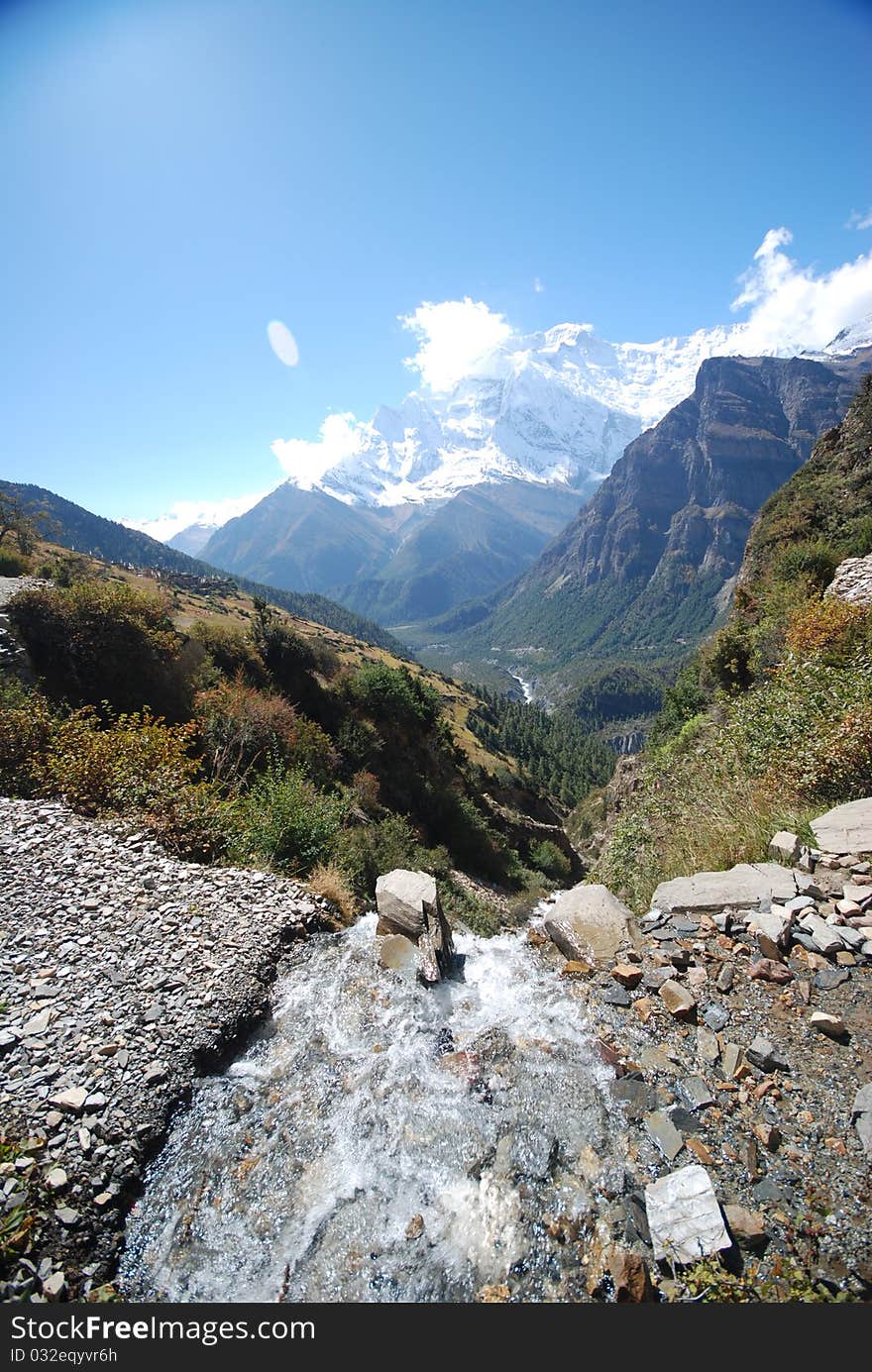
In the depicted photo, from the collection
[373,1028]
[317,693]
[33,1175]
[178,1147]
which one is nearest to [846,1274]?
[373,1028]

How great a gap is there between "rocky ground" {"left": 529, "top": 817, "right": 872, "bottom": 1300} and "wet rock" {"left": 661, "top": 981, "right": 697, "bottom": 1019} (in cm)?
2

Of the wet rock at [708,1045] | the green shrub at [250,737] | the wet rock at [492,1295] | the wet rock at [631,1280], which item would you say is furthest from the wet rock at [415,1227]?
the green shrub at [250,737]

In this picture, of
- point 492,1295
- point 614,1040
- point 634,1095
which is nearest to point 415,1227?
point 492,1295

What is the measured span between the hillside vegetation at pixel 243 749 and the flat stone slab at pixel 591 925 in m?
4.10

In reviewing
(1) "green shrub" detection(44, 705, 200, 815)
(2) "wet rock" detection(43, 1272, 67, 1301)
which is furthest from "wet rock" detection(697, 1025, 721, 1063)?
(1) "green shrub" detection(44, 705, 200, 815)

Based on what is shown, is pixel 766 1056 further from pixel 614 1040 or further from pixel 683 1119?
pixel 614 1040

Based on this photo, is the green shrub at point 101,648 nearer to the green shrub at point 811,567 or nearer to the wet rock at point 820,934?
the wet rock at point 820,934

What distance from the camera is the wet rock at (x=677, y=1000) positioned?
551 centimetres

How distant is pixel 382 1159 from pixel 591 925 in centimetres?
399

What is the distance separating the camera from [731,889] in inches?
267

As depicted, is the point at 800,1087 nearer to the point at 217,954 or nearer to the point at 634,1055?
the point at 634,1055

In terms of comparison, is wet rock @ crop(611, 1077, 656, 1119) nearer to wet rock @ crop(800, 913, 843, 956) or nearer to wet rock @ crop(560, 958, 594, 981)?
wet rock @ crop(560, 958, 594, 981)

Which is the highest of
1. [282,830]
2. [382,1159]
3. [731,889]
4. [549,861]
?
[731,889]

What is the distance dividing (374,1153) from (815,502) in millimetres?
40129
